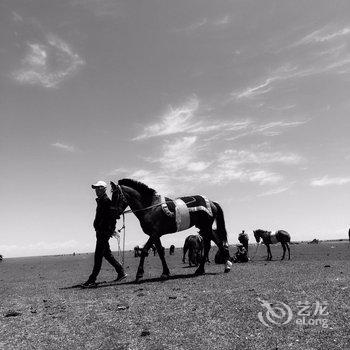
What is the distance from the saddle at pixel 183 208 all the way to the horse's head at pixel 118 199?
4.80 feet

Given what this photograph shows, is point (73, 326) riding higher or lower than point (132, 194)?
lower

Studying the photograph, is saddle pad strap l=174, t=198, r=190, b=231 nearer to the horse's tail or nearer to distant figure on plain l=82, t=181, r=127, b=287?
the horse's tail

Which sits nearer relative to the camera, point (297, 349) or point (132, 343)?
point (297, 349)

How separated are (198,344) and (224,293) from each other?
344cm

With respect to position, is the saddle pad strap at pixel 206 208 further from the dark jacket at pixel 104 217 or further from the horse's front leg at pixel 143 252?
the dark jacket at pixel 104 217

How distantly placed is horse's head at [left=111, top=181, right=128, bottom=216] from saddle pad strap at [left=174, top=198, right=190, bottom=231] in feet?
6.70

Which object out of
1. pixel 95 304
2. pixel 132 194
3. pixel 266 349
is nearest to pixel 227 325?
pixel 266 349

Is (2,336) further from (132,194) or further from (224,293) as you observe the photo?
(132,194)

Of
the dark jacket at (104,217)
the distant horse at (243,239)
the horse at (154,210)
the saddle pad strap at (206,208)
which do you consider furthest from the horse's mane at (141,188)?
the distant horse at (243,239)

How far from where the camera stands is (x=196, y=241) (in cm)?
2484

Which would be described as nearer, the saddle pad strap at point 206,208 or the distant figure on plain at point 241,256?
the saddle pad strap at point 206,208

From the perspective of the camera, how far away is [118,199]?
523 inches

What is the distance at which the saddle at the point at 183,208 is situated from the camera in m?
14.0

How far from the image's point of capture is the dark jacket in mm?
13453
